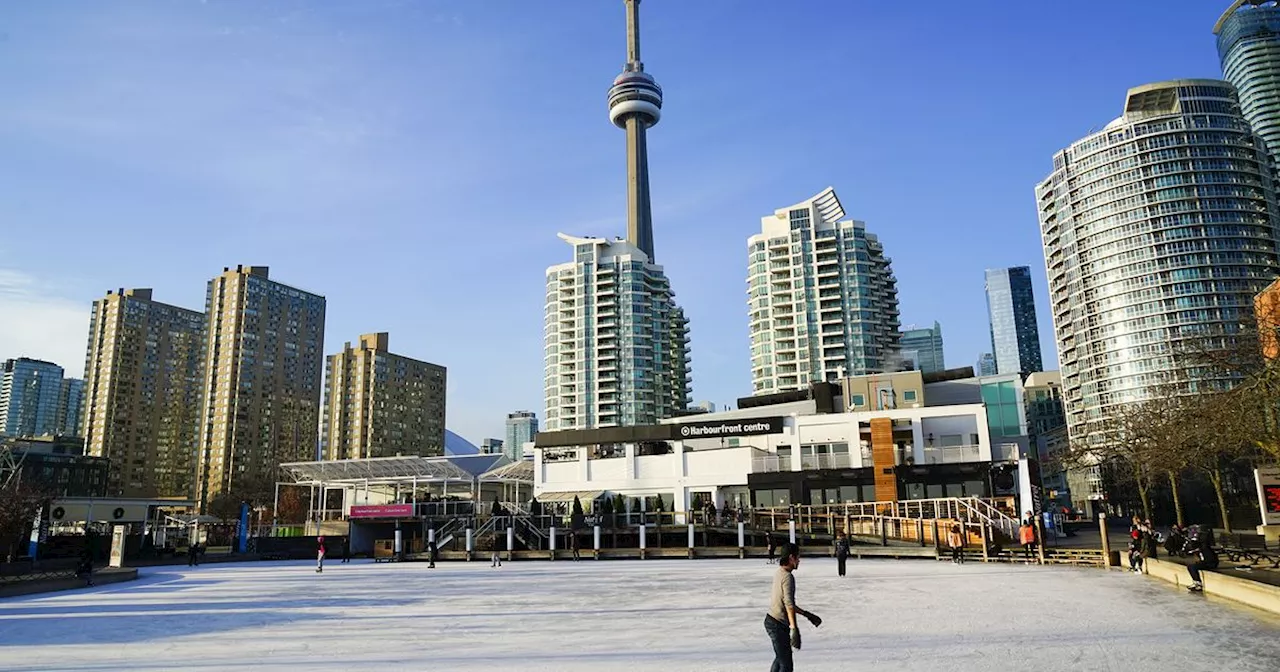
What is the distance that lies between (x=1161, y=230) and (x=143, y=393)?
195 metres

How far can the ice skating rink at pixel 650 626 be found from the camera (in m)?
12.1

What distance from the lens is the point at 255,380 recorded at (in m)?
170

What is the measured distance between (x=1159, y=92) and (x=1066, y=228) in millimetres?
25310

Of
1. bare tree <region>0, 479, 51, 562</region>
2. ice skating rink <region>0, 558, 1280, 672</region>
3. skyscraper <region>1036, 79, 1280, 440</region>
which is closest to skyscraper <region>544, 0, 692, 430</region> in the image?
skyscraper <region>1036, 79, 1280, 440</region>

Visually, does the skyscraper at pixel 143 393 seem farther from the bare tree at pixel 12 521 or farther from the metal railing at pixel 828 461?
the metal railing at pixel 828 461

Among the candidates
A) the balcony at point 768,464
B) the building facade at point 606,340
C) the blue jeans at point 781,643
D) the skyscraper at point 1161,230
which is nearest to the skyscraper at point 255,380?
the building facade at point 606,340

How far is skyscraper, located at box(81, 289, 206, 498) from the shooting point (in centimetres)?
16925

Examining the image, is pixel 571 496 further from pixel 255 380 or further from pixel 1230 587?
pixel 255 380

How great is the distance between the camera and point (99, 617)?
19281 mm

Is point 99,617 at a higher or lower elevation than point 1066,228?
lower

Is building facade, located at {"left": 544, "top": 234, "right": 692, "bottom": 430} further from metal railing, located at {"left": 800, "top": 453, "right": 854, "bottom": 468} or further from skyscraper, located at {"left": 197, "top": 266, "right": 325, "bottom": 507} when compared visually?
metal railing, located at {"left": 800, "top": 453, "right": 854, "bottom": 468}

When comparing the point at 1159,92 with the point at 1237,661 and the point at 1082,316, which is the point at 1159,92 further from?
the point at 1237,661

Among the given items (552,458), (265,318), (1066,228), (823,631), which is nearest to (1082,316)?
(1066,228)

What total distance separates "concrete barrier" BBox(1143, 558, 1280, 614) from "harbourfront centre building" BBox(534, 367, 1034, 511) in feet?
98.7
